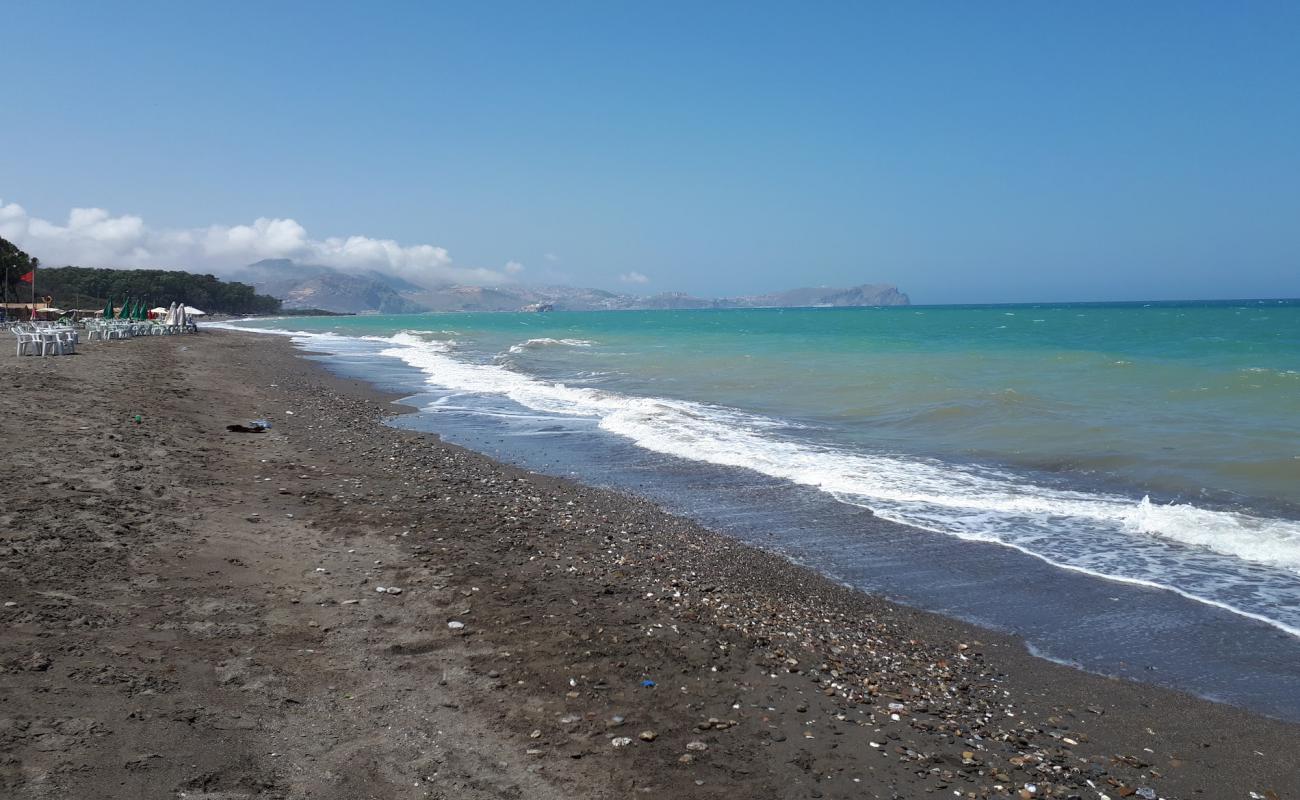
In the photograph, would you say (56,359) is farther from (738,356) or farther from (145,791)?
(738,356)

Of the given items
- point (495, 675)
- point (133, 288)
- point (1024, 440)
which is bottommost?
point (495, 675)

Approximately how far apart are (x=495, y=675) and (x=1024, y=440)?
13.9 m

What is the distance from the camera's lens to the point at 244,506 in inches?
342

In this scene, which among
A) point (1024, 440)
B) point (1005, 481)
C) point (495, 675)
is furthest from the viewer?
point (1024, 440)

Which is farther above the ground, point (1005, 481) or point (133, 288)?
point (133, 288)

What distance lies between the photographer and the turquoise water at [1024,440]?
9117 mm

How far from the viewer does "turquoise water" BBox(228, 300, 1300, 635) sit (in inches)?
359

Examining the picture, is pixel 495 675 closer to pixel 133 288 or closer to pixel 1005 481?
pixel 1005 481

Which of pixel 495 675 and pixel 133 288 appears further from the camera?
pixel 133 288

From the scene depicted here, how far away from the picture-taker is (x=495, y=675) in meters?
5.18

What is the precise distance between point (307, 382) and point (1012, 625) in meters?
22.6

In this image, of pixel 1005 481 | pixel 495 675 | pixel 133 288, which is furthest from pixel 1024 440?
pixel 133 288

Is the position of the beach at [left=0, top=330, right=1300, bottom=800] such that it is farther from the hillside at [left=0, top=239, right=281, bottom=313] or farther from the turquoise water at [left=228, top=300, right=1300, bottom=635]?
the hillside at [left=0, top=239, right=281, bottom=313]

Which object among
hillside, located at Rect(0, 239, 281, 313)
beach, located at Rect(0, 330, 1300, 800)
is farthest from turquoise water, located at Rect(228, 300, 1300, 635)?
hillside, located at Rect(0, 239, 281, 313)
